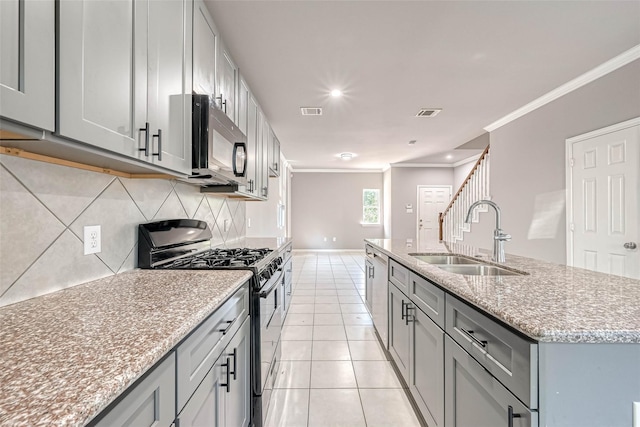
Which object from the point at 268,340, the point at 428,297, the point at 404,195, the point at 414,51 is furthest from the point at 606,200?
the point at 404,195

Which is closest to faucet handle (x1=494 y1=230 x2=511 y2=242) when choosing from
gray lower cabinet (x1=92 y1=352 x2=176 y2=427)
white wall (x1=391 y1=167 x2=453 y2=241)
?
gray lower cabinet (x1=92 y1=352 x2=176 y2=427)

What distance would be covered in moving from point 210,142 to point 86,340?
1.16 m

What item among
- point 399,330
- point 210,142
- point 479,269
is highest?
point 210,142

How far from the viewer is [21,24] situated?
26.5 inches

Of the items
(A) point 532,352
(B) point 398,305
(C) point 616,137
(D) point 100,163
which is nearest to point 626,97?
(C) point 616,137

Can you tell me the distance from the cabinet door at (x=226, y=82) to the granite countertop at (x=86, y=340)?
1.47 metres

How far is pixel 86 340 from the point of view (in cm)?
68

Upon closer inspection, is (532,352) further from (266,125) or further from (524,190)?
(524,190)

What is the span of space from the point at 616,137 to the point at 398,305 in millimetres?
2753

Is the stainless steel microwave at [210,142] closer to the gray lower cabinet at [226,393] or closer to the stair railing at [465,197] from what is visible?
the gray lower cabinet at [226,393]

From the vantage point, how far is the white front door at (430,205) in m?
8.32

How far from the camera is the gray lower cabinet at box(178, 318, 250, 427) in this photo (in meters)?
0.90

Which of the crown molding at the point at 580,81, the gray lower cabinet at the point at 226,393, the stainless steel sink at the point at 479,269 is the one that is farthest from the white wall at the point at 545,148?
the gray lower cabinet at the point at 226,393

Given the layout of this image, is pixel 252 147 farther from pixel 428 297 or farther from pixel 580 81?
pixel 580 81
